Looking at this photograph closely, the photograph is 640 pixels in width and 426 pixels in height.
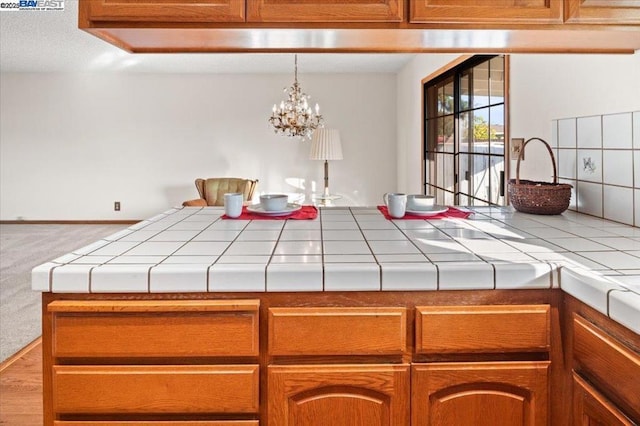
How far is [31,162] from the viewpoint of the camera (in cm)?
751

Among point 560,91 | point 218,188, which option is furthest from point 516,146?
point 218,188

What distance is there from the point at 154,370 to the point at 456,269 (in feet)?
2.32

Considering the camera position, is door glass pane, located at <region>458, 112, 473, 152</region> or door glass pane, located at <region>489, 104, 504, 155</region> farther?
door glass pane, located at <region>458, 112, 473, 152</region>

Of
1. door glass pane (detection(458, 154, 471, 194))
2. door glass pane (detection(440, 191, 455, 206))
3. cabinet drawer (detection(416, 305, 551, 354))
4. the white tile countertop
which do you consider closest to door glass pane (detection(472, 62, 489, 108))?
door glass pane (detection(458, 154, 471, 194))

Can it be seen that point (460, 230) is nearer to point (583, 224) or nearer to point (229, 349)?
point (583, 224)

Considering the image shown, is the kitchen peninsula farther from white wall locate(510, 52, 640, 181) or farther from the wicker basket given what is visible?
white wall locate(510, 52, 640, 181)

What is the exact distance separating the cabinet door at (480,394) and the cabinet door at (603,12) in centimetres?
99

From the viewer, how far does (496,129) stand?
3.31m

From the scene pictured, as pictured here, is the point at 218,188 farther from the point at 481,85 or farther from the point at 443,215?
the point at 443,215

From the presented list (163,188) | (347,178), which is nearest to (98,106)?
(163,188)

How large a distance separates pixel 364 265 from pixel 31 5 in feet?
13.6

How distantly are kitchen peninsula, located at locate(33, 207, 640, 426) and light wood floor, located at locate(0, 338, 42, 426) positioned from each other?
129cm

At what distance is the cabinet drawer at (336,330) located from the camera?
115cm

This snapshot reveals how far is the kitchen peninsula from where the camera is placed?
114cm
